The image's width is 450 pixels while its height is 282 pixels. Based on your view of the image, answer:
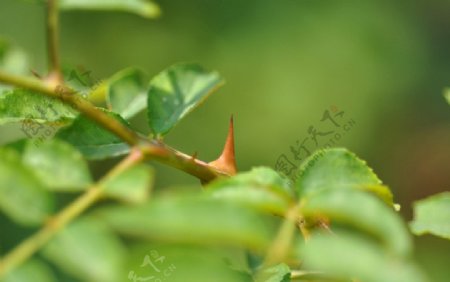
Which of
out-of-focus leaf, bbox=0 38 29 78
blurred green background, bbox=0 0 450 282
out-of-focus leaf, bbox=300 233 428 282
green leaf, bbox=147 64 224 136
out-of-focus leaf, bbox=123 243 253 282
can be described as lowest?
out-of-focus leaf, bbox=300 233 428 282

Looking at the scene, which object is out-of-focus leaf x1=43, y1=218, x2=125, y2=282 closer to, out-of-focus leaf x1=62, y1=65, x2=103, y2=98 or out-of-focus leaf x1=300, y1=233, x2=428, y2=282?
out-of-focus leaf x1=300, y1=233, x2=428, y2=282

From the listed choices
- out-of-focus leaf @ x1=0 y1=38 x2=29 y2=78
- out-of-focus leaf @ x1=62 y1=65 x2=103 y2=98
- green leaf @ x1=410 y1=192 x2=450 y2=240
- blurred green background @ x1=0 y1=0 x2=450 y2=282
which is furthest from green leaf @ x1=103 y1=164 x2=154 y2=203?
blurred green background @ x1=0 y1=0 x2=450 y2=282

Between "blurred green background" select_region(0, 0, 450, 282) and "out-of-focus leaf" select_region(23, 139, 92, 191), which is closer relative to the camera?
"out-of-focus leaf" select_region(23, 139, 92, 191)

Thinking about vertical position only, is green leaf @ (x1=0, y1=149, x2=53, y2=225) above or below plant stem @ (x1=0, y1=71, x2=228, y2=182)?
below

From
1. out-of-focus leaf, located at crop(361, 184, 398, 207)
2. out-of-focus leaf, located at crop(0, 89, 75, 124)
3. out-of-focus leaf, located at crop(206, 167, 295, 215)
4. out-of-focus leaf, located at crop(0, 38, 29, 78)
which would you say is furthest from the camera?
out-of-focus leaf, located at crop(0, 38, 29, 78)

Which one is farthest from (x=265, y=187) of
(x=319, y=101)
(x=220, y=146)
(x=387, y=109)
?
(x=387, y=109)

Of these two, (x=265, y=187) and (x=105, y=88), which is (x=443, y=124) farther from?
(x=265, y=187)

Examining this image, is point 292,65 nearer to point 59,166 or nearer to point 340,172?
point 340,172

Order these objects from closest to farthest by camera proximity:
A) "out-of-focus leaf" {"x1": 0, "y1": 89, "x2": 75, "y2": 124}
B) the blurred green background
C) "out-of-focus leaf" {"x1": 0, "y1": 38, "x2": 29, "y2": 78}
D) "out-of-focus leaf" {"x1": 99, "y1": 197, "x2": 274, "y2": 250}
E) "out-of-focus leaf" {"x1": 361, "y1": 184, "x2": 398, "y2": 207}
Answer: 1. "out-of-focus leaf" {"x1": 99, "y1": 197, "x2": 274, "y2": 250}
2. "out-of-focus leaf" {"x1": 361, "y1": 184, "x2": 398, "y2": 207}
3. "out-of-focus leaf" {"x1": 0, "y1": 89, "x2": 75, "y2": 124}
4. "out-of-focus leaf" {"x1": 0, "y1": 38, "x2": 29, "y2": 78}
5. the blurred green background
